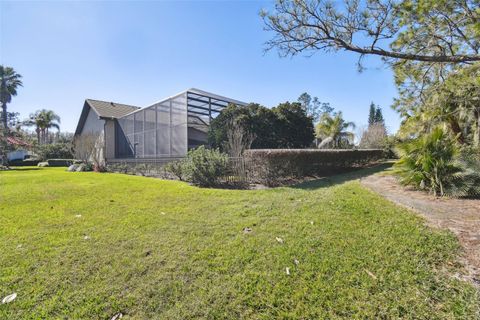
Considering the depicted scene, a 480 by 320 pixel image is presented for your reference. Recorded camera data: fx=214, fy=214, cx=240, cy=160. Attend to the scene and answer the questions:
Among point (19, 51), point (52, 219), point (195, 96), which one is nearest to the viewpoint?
point (52, 219)

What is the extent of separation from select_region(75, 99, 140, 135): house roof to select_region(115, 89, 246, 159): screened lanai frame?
562 cm

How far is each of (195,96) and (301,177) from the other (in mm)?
7814

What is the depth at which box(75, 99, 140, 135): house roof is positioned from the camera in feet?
69.0

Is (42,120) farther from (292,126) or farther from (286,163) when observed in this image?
(286,163)

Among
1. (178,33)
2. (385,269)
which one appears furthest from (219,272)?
(178,33)

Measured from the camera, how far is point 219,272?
2480 millimetres

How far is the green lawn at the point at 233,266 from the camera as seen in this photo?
78.0 inches

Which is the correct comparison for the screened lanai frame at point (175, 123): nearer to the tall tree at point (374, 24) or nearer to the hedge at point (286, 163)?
the hedge at point (286, 163)

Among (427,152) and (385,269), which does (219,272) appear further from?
(427,152)

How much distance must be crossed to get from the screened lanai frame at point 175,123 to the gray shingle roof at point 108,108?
5617mm

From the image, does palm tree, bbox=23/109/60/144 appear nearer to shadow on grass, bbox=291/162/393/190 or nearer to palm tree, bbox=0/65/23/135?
palm tree, bbox=0/65/23/135

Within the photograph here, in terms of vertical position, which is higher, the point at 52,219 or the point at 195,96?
the point at 195,96

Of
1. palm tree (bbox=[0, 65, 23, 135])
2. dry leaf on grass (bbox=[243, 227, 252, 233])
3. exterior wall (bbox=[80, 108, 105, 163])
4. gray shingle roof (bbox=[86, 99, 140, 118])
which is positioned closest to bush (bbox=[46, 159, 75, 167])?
exterior wall (bbox=[80, 108, 105, 163])

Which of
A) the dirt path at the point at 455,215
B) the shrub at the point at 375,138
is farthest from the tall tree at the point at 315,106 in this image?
the dirt path at the point at 455,215
